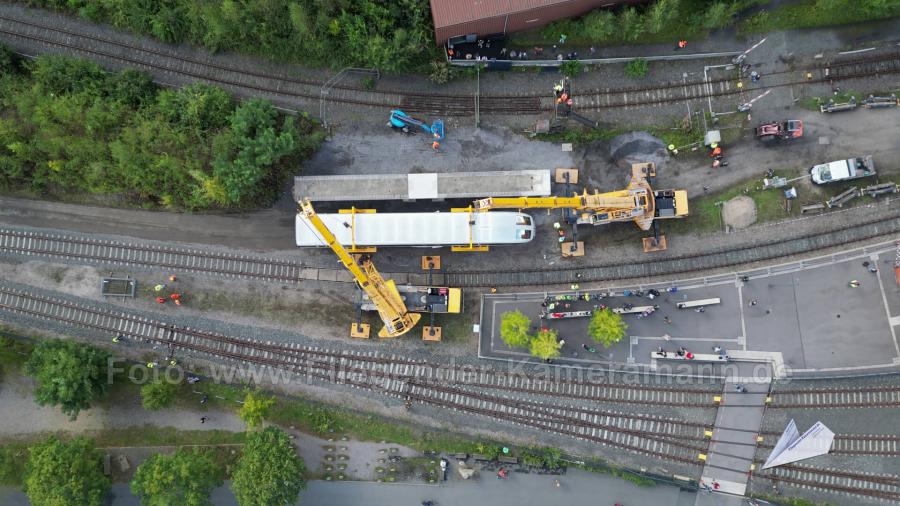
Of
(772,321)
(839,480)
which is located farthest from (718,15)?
(839,480)

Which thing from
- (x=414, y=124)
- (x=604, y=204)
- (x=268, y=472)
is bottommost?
(x=268, y=472)

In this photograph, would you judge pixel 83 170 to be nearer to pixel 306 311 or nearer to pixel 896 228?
pixel 306 311

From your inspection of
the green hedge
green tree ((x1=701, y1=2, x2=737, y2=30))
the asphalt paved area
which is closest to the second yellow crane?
the asphalt paved area

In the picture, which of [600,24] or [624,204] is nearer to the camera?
[624,204]

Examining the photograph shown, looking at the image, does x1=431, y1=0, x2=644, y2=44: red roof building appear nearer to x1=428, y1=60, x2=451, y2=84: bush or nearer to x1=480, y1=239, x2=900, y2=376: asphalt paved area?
x1=428, y1=60, x2=451, y2=84: bush

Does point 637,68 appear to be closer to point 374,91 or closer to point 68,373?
point 374,91

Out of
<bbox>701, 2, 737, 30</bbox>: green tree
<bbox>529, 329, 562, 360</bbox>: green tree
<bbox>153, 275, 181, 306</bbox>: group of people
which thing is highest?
<bbox>701, 2, 737, 30</bbox>: green tree
